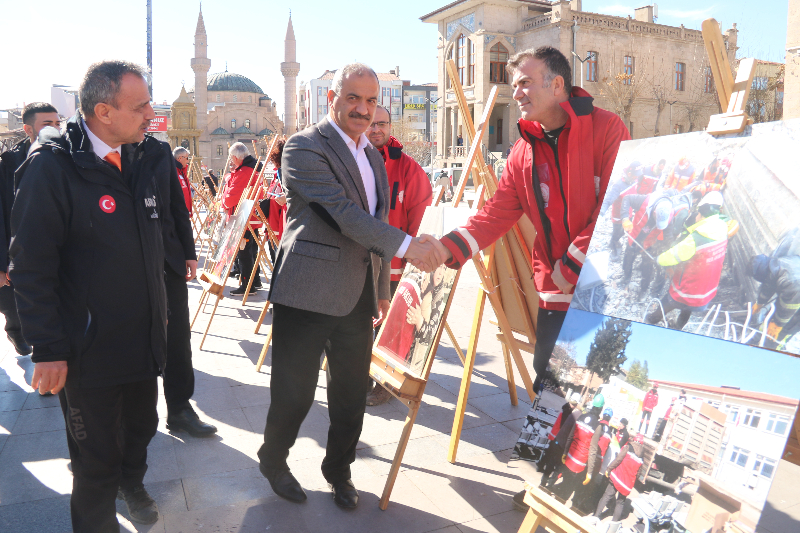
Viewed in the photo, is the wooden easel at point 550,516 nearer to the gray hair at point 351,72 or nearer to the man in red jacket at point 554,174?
the man in red jacket at point 554,174

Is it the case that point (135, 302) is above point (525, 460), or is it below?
above

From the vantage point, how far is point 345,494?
2.62 meters

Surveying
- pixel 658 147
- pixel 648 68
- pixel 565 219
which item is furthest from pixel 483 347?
pixel 648 68

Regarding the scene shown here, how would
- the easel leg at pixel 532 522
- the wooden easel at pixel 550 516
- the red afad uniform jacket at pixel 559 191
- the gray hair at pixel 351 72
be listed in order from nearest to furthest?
the wooden easel at pixel 550 516, the easel leg at pixel 532 522, the red afad uniform jacket at pixel 559 191, the gray hair at pixel 351 72

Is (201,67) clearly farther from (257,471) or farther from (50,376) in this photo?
(50,376)

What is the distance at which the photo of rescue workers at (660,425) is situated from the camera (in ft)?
4.33

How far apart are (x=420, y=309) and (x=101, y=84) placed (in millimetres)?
1709

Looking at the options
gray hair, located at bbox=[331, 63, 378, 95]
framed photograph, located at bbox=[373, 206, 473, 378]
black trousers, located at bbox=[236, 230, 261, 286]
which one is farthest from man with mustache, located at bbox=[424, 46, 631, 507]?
black trousers, located at bbox=[236, 230, 261, 286]

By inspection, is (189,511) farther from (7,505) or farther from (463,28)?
(463,28)

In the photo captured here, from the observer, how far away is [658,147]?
6.19 feet

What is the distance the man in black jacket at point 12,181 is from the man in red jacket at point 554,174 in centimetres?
272

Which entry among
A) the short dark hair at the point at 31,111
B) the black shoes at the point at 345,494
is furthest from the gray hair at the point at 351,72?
the short dark hair at the point at 31,111

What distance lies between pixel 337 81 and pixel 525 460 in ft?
5.47

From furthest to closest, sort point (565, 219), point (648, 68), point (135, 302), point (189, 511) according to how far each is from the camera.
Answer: point (648, 68), point (189, 511), point (565, 219), point (135, 302)
